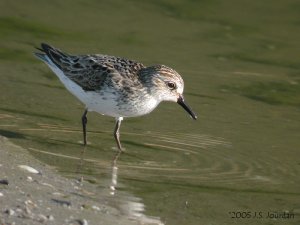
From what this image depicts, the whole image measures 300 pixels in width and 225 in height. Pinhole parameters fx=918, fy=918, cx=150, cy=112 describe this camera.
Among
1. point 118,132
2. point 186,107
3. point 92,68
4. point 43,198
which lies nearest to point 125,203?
point 43,198

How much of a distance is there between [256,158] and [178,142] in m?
1.10

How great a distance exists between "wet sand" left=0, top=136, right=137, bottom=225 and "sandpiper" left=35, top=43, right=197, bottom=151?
1.68 metres

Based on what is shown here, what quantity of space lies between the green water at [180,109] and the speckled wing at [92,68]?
26.9 inches

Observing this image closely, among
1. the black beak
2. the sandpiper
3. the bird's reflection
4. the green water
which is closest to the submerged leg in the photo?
the sandpiper

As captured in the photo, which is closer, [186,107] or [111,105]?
[111,105]

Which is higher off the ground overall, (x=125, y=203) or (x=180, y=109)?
(x=125, y=203)

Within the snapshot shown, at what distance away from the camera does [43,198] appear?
8.45m

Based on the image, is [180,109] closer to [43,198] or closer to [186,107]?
[186,107]

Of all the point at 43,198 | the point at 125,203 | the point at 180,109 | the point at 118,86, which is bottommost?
the point at 180,109

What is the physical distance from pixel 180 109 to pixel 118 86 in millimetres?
2072

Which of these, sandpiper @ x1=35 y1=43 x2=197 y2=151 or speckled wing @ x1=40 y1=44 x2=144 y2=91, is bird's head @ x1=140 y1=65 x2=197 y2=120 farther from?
speckled wing @ x1=40 y1=44 x2=144 y2=91

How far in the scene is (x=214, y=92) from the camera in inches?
557

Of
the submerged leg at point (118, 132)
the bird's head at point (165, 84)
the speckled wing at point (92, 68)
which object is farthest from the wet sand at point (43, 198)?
the bird's head at point (165, 84)

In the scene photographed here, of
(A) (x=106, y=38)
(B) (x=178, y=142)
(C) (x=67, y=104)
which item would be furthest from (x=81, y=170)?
(A) (x=106, y=38)
